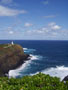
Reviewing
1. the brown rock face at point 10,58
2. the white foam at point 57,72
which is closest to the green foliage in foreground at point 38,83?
the white foam at point 57,72

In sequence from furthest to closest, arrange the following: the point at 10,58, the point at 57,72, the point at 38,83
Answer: the point at 10,58
the point at 57,72
the point at 38,83

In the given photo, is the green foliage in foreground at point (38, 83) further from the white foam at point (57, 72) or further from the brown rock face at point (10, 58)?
the brown rock face at point (10, 58)

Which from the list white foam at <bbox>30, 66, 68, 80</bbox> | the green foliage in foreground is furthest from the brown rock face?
the green foliage in foreground

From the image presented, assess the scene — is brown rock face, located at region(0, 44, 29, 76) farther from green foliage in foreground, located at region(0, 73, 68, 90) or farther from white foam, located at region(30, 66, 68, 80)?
green foliage in foreground, located at region(0, 73, 68, 90)

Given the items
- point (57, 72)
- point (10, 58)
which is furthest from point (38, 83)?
point (10, 58)

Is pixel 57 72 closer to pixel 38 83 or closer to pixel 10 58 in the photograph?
pixel 10 58

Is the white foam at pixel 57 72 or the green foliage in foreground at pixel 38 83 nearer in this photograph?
the green foliage in foreground at pixel 38 83

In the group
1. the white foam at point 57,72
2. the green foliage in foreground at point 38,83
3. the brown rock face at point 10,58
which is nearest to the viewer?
the green foliage in foreground at point 38,83

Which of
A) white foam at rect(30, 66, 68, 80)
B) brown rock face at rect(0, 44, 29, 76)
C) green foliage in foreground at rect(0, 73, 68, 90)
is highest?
green foliage in foreground at rect(0, 73, 68, 90)

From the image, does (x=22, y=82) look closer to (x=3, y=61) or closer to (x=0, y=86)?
(x=0, y=86)

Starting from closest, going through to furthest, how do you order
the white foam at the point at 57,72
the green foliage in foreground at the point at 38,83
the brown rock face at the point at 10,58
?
the green foliage in foreground at the point at 38,83, the white foam at the point at 57,72, the brown rock face at the point at 10,58

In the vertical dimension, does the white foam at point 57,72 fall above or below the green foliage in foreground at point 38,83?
below
